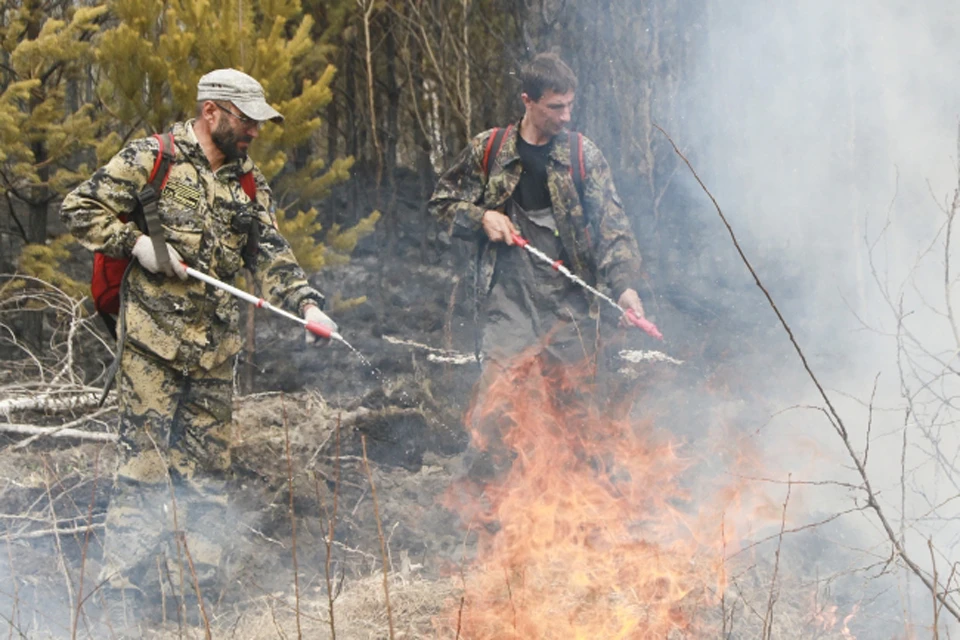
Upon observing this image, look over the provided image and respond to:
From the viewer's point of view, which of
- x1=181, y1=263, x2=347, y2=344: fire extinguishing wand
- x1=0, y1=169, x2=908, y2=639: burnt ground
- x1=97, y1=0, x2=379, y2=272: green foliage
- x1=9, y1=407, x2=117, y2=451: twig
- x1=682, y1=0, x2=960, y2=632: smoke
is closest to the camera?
x1=181, y1=263, x2=347, y2=344: fire extinguishing wand

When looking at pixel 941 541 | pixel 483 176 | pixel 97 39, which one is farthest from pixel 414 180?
pixel 941 541

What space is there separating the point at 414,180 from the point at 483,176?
7.07 meters

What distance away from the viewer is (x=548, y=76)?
5.02 m

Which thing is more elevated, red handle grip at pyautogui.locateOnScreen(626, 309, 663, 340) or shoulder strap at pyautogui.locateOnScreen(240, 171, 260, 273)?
red handle grip at pyautogui.locateOnScreen(626, 309, 663, 340)

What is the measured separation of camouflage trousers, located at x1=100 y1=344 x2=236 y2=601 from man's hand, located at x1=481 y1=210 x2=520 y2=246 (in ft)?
5.60

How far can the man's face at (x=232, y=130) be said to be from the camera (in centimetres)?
414

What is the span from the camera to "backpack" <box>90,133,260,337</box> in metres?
4.00

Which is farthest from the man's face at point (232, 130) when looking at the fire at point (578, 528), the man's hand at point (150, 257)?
the fire at point (578, 528)

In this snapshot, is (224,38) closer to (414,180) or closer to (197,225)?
(197,225)

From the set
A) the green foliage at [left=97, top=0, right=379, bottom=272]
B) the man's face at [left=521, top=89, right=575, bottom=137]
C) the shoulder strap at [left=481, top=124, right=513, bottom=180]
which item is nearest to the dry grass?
the shoulder strap at [left=481, top=124, right=513, bottom=180]

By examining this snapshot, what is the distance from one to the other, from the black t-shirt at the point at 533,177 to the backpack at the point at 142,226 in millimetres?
1661

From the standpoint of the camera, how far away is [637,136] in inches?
402

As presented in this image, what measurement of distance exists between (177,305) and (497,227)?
1.85 meters

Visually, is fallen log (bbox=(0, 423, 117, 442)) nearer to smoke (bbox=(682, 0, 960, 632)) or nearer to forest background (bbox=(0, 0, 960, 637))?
forest background (bbox=(0, 0, 960, 637))
